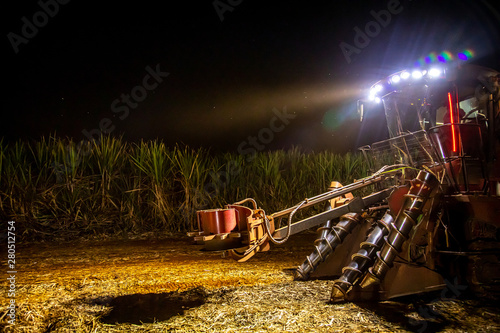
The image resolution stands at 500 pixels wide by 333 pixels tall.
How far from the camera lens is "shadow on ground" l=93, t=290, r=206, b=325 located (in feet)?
10.2

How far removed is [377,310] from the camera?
131 inches

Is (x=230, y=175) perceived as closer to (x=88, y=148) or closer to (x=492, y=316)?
(x=88, y=148)

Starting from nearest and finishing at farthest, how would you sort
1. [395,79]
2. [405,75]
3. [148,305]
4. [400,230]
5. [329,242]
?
[400,230], [148,305], [329,242], [405,75], [395,79]

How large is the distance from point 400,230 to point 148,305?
2631 mm

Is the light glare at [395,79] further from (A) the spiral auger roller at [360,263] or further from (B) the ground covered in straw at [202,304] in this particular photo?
(B) the ground covered in straw at [202,304]

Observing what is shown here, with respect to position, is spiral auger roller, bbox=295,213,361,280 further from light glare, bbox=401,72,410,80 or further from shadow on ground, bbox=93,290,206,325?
light glare, bbox=401,72,410,80

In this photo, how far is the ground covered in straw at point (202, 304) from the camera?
2.89 m

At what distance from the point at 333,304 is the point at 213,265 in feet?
7.36

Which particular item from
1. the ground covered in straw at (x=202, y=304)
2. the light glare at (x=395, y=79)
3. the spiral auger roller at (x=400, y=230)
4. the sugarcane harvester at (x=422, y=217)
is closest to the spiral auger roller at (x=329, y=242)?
the sugarcane harvester at (x=422, y=217)

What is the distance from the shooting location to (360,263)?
3512mm

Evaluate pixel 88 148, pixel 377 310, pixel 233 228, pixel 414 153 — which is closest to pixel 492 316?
pixel 377 310

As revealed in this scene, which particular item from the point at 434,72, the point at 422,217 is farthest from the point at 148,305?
the point at 434,72

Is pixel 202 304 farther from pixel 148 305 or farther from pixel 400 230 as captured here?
pixel 400 230

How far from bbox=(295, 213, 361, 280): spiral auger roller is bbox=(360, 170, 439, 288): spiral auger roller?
2.17 feet
